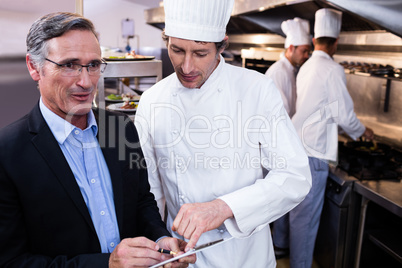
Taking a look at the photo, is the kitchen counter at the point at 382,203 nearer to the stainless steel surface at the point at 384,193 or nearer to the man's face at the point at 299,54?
the stainless steel surface at the point at 384,193

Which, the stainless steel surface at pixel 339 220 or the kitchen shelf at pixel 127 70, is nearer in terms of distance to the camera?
the kitchen shelf at pixel 127 70

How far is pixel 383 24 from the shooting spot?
226 centimetres

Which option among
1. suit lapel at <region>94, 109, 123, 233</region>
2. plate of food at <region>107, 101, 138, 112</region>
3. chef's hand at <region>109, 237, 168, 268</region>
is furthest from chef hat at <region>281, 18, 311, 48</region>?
chef's hand at <region>109, 237, 168, 268</region>

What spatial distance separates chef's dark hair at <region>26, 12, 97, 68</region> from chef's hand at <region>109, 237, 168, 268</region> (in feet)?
1.86

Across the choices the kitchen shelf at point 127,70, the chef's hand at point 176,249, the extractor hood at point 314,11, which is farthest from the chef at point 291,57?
the chef's hand at point 176,249

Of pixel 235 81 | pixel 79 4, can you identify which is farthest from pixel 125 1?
pixel 235 81

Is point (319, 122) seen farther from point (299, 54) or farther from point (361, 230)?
point (299, 54)

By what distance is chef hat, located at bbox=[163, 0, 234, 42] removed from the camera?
1323 millimetres

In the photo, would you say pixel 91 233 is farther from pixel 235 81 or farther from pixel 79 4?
pixel 79 4

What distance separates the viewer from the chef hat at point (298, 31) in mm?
3387

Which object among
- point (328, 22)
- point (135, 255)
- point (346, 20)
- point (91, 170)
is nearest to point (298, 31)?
point (346, 20)

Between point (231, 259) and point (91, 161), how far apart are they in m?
0.67

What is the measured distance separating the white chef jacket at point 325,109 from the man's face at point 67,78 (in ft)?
6.73

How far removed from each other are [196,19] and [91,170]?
0.63 meters
